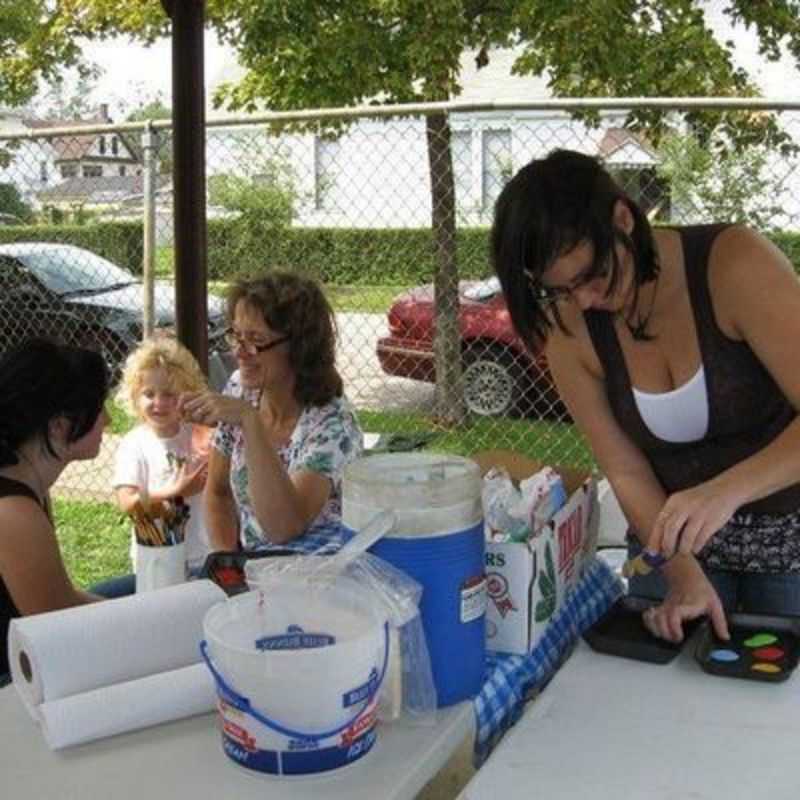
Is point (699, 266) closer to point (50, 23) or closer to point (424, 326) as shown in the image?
point (424, 326)

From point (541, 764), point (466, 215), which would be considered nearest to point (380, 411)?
point (466, 215)

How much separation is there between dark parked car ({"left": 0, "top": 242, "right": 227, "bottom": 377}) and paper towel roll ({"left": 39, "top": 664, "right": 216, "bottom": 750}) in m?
4.80

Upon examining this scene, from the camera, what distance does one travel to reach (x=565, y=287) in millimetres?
1447

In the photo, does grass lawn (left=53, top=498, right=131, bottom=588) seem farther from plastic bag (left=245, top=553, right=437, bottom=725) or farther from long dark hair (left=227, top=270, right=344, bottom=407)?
plastic bag (left=245, top=553, right=437, bottom=725)

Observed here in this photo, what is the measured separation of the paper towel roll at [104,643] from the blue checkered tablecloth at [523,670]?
0.36 meters

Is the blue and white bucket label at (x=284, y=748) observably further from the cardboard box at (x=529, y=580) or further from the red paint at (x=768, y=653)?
the red paint at (x=768, y=653)

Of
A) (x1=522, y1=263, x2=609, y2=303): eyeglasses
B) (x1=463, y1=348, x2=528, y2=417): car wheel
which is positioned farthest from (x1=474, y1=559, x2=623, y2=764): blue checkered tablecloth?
(x1=463, y1=348, x2=528, y2=417): car wheel

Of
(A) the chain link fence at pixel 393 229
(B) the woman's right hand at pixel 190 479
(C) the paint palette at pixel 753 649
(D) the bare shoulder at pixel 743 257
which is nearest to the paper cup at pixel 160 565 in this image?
(C) the paint palette at pixel 753 649

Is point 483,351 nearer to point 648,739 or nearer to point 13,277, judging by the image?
point 13,277

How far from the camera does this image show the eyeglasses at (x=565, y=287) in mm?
1429

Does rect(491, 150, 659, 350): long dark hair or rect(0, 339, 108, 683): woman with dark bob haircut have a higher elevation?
rect(491, 150, 659, 350): long dark hair

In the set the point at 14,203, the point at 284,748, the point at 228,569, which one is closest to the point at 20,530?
the point at 228,569

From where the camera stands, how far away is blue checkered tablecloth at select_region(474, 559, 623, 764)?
130cm

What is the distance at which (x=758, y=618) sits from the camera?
1.49 meters
